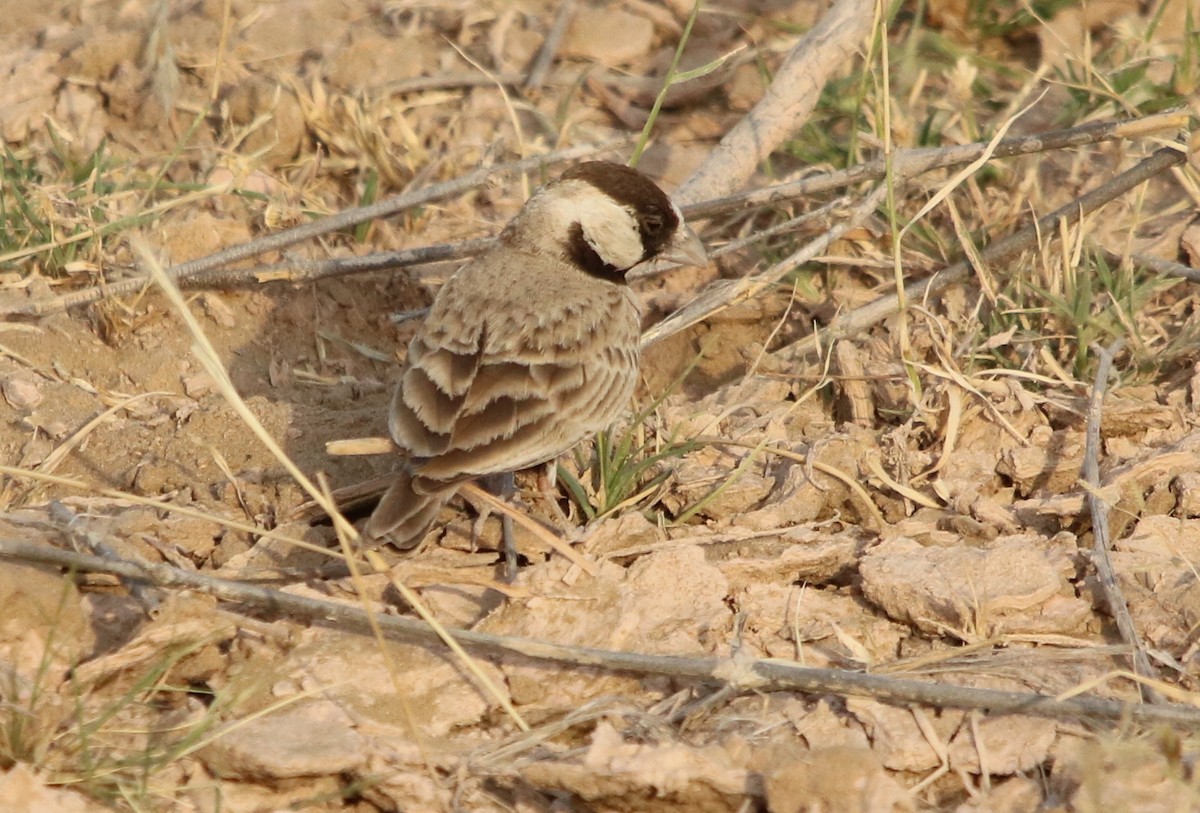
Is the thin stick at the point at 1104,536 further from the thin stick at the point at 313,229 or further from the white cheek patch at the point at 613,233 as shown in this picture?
the thin stick at the point at 313,229

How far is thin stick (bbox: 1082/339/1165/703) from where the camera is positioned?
3635 millimetres

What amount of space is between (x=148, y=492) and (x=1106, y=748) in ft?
9.47

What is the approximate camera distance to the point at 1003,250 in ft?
16.9

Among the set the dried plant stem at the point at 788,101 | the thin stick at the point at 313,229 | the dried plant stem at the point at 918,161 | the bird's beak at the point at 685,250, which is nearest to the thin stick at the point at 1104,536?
the dried plant stem at the point at 918,161

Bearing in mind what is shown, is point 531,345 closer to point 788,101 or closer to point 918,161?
point 918,161

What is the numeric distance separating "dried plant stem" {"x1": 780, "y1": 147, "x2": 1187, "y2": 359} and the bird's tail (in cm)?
169

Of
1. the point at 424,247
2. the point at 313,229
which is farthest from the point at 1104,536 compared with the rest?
the point at 313,229

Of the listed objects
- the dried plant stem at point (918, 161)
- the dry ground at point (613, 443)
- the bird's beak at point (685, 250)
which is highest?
the dried plant stem at point (918, 161)

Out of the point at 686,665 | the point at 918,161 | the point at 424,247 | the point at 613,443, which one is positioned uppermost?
the point at 918,161

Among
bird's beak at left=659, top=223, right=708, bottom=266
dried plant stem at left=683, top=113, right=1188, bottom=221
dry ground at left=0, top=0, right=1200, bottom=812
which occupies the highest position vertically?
dried plant stem at left=683, top=113, right=1188, bottom=221

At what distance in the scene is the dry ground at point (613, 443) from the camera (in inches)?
133

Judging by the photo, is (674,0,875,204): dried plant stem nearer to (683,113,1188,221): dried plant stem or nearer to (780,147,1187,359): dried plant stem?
(683,113,1188,221): dried plant stem

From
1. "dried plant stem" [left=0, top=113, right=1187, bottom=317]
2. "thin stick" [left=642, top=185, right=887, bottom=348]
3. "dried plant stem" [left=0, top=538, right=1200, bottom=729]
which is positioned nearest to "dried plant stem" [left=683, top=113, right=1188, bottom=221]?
"dried plant stem" [left=0, top=113, right=1187, bottom=317]

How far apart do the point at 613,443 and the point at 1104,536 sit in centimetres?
147
